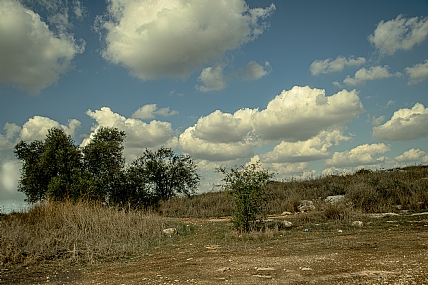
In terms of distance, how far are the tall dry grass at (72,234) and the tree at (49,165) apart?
11716 millimetres

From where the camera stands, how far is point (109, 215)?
14719 millimetres

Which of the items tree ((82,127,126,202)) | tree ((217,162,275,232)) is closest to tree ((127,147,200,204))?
tree ((82,127,126,202))

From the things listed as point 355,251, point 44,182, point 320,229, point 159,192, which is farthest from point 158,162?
point 355,251

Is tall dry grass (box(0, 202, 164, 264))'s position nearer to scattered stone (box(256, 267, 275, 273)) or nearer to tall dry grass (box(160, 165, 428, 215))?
tall dry grass (box(160, 165, 428, 215))

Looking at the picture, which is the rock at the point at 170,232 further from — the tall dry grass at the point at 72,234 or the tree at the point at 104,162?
the tree at the point at 104,162

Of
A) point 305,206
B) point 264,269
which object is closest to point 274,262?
point 264,269

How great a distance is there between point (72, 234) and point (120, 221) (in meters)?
2.76

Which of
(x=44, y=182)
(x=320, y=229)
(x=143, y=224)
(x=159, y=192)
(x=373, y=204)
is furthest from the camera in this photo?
(x=159, y=192)

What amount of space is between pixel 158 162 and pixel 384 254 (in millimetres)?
26704

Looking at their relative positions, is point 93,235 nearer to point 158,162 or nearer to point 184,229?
point 184,229

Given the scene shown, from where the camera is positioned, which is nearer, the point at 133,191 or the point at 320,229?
the point at 320,229

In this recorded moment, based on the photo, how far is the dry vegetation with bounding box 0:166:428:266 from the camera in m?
9.83

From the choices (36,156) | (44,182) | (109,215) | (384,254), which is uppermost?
(36,156)

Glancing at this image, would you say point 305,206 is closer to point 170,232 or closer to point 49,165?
point 170,232
